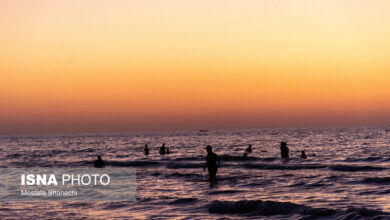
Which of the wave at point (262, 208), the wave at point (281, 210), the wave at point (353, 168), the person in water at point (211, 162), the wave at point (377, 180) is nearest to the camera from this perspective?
the wave at point (281, 210)

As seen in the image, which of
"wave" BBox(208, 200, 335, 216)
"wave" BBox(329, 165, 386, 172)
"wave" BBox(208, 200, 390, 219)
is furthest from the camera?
"wave" BBox(329, 165, 386, 172)

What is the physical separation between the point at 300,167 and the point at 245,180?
9.41 m

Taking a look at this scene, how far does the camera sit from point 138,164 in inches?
1722

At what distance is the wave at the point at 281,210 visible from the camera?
14.5 meters

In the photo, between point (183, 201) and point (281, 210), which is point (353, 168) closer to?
point (183, 201)

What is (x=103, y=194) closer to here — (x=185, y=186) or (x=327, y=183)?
(x=185, y=186)

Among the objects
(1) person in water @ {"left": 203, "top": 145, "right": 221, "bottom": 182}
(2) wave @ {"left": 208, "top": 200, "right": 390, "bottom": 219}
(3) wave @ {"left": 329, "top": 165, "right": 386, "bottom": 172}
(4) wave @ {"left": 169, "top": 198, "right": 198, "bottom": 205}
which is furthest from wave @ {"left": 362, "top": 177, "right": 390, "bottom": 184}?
(4) wave @ {"left": 169, "top": 198, "right": 198, "bottom": 205}

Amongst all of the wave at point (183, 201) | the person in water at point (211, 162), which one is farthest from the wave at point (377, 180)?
the wave at point (183, 201)

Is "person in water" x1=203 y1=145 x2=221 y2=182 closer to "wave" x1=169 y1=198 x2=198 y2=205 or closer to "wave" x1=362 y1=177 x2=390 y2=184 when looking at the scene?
"wave" x1=169 y1=198 x2=198 y2=205

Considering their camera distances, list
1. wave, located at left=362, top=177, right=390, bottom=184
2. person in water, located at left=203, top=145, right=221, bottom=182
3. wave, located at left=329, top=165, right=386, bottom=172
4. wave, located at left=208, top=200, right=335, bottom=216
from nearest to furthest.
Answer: wave, located at left=208, top=200, right=335, bottom=216 → wave, located at left=362, top=177, right=390, bottom=184 → person in water, located at left=203, top=145, right=221, bottom=182 → wave, located at left=329, top=165, right=386, bottom=172

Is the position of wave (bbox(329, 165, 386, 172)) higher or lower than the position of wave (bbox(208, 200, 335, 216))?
lower

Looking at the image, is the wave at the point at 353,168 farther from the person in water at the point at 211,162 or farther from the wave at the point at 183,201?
the wave at the point at 183,201

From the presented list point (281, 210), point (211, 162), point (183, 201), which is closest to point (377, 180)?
point (211, 162)

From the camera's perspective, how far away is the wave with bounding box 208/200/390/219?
1447 cm
